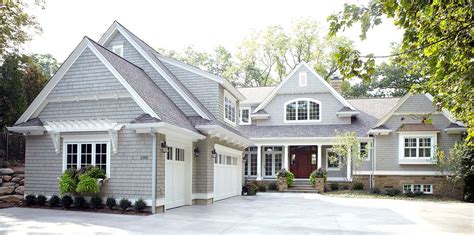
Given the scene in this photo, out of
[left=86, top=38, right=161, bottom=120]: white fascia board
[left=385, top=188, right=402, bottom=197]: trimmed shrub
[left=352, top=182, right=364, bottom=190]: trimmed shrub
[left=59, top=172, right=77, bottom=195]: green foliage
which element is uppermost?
[left=86, top=38, right=161, bottom=120]: white fascia board

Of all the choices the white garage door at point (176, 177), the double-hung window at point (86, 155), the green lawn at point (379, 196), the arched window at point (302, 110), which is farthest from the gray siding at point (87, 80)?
the arched window at point (302, 110)

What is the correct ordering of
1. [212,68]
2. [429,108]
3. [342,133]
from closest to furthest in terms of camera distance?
[429,108] < [342,133] < [212,68]

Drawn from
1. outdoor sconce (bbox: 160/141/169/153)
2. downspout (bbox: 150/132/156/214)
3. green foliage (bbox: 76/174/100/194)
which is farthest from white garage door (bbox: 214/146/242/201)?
green foliage (bbox: 76/174/100/194)

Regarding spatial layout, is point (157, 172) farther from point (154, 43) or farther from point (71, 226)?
point (154, 43)

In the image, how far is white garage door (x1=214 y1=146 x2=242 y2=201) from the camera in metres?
17.4

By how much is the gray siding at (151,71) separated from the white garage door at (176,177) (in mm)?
1743

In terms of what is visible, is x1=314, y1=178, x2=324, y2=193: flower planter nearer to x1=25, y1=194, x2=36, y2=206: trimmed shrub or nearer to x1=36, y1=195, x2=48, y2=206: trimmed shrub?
x1=36, y1=195, x2=48, y2=206: trimmed shrub

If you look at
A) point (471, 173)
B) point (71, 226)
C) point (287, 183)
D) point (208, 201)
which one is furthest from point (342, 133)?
point (71, 226)

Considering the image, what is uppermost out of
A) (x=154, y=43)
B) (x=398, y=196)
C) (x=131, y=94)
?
(x=154, y=43)

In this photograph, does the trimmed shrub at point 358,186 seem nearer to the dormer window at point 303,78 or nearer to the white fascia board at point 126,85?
the dormer window at point 303,78

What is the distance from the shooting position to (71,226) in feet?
31.9

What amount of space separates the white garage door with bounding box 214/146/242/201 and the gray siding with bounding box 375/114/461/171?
800 centimetres

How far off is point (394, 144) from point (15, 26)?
19.8 metres

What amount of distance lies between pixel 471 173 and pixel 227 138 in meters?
11.9
